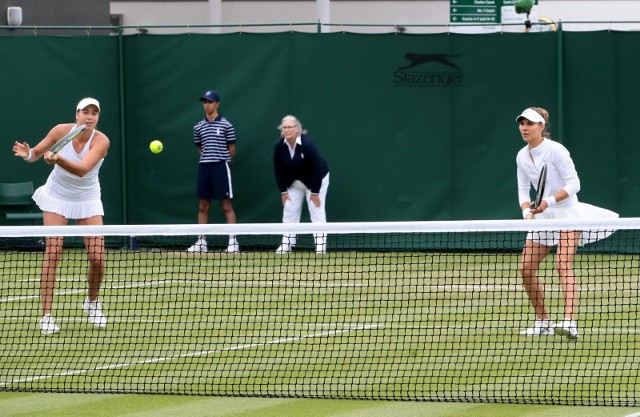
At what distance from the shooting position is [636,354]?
8648 millimetres

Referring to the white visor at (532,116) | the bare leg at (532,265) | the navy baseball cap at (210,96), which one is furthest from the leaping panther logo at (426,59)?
the bare leg at (532,265)

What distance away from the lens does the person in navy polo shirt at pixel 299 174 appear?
15.7 meters

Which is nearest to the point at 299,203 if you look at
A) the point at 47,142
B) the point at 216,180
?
the point at 216,180

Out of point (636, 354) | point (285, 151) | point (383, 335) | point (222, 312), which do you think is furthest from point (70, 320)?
point (285, 151)

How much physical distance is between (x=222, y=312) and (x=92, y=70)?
6.28 metres

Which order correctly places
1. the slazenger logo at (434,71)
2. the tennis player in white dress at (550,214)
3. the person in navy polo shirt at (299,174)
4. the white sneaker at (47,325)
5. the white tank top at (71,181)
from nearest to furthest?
the tennis player in white dress at (550,214) < the white sneaker at (47,325) < the white tank top at (71,181) < the person in navy polo shirt at (299,174) < the slazenger logo at (434,71)

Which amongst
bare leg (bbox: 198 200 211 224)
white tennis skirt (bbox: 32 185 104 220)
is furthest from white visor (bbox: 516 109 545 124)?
bare leg (bbox: 198 200 211 224)

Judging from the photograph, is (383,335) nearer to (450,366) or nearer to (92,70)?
(450,366)

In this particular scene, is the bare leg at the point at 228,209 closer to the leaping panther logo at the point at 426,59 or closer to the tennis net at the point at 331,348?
the leaping panther logo at the point at 426,59

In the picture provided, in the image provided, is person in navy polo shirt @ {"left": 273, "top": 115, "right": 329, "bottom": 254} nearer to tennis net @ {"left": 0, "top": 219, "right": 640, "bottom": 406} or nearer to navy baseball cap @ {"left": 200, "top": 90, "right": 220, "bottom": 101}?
navy baseball cap @ {"left": 200, "top": 90, "right": 220, "bottom": 101}

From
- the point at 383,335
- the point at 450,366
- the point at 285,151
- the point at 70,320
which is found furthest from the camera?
the point at 285,151

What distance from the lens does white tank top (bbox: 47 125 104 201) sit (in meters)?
9.91

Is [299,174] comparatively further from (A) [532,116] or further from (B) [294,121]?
(A) [532,116]

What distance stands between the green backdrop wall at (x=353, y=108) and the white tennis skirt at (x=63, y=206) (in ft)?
20.8
